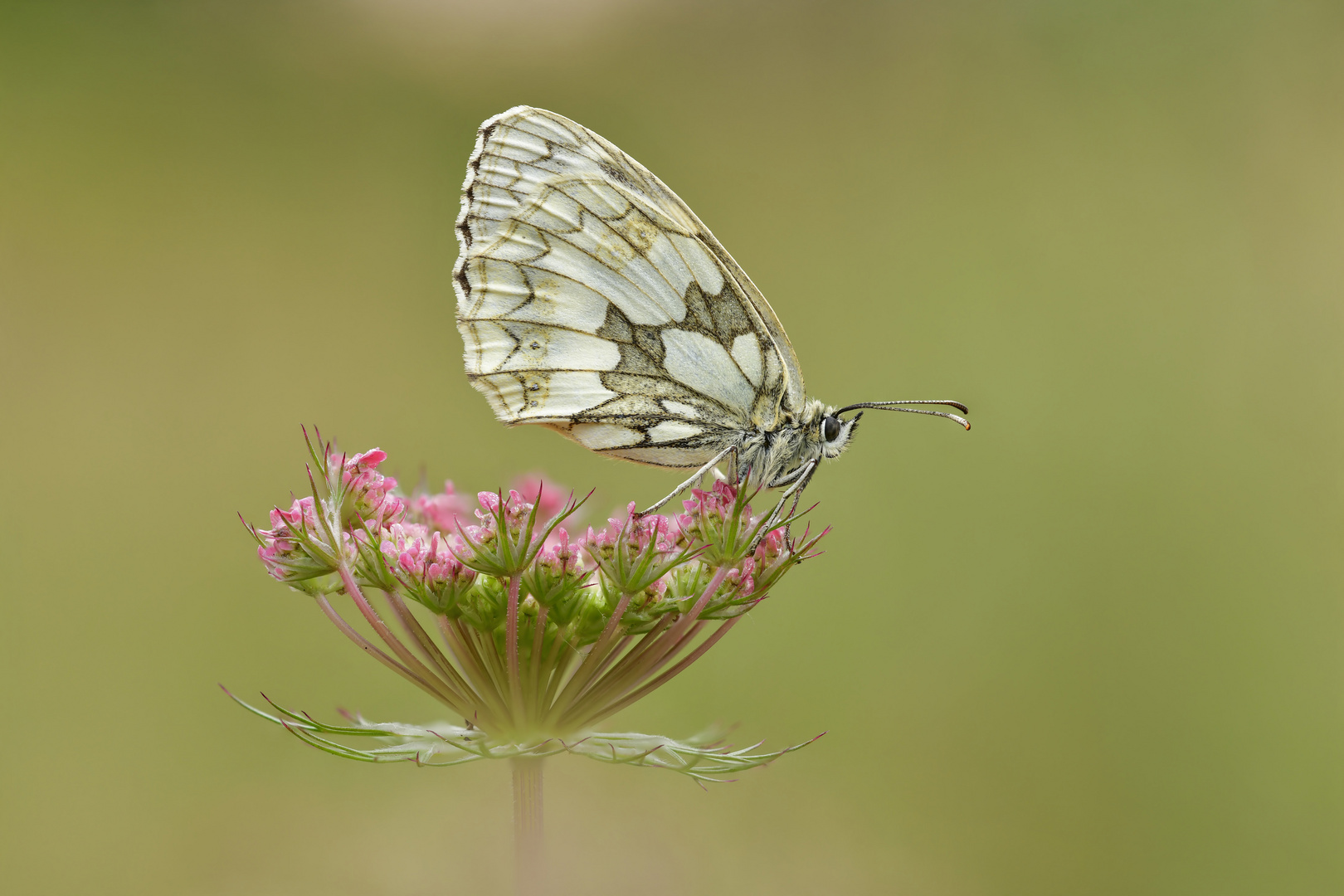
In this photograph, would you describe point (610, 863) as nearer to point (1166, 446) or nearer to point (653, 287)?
point (653, 287)

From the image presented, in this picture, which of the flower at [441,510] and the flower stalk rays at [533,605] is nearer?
the flower stalk rays at [533,605]

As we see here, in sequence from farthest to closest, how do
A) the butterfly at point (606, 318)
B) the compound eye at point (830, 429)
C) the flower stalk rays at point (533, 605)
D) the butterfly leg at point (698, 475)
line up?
the compound eye at point (830, 429) → the butterfly at point (606, 318) → the butterfly leg at point (698, 475) → the flower stalk rays at point (533, 605)

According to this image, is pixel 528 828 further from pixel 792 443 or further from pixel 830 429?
pixel 830 429

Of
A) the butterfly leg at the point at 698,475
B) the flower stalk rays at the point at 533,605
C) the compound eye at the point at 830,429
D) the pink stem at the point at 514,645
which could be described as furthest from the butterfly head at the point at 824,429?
the pink stem at the point at 514,645

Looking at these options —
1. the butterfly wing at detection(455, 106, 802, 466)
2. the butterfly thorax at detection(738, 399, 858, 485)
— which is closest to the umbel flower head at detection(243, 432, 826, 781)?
the butterfly thorax at detection(738, 399, 858, 485)

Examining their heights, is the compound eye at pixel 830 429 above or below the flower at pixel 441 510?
above

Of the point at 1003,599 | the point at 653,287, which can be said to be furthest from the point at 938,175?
the point at 653,287

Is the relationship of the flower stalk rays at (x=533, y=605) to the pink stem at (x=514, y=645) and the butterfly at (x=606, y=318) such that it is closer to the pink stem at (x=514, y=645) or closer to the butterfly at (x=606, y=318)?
the pink stem at (x=514, y=645)
